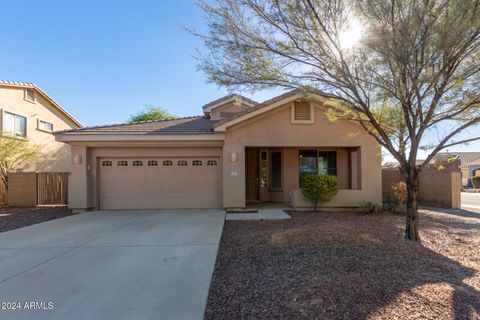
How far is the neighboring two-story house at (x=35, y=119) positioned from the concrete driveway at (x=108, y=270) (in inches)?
462

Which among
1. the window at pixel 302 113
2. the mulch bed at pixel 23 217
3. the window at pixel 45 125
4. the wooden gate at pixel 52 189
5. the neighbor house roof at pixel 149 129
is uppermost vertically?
the window at pixel 45 125

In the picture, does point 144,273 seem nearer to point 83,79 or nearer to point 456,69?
point 456,69

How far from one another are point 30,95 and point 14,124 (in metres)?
2.46

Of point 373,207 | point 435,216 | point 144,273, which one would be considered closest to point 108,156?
point 144,273

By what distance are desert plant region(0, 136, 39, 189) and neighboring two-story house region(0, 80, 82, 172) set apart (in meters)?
0.65

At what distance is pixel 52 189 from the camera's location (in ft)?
45.3

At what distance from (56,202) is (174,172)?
288 inches

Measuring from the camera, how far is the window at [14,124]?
615 inches

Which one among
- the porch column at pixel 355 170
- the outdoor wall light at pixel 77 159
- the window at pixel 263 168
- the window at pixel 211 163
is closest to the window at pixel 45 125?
the outdoor wall light at pixel 77 159

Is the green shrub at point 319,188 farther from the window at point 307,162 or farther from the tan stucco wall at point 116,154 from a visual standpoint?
the tan stucco wall at point 116,154

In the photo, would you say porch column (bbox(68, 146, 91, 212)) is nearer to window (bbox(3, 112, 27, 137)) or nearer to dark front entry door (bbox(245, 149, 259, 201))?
dark front entry door (bbox(245, 149, 259, 201))

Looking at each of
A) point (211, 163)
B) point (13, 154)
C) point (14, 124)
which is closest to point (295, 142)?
point (211, 163)

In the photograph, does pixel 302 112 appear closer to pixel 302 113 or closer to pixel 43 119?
pixel 302 113

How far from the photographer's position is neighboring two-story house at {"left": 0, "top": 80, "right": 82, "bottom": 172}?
52.0 feet
